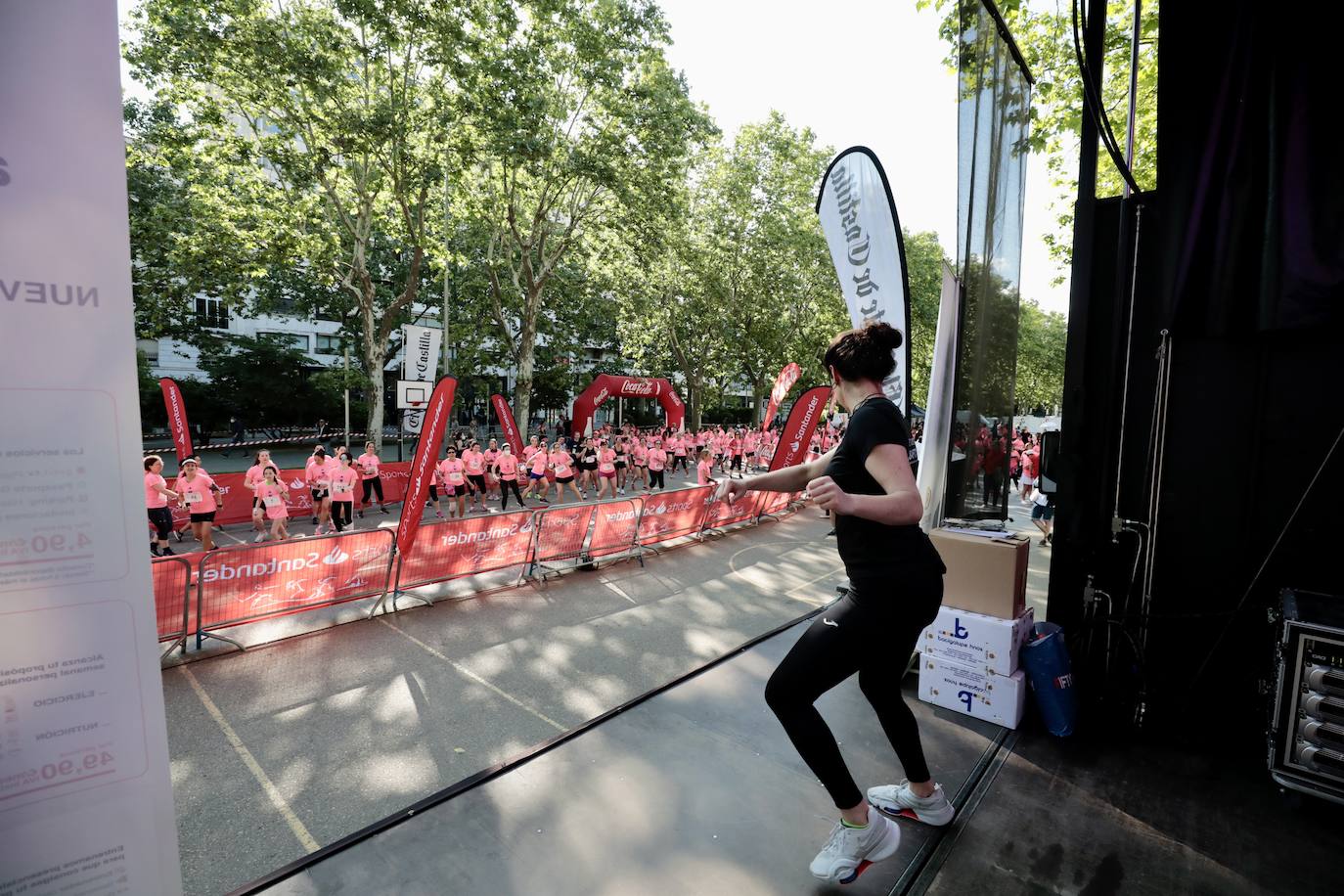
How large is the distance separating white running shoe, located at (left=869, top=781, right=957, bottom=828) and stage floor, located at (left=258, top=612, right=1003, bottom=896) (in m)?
0.07

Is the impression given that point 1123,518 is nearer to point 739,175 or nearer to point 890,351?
point 890,351

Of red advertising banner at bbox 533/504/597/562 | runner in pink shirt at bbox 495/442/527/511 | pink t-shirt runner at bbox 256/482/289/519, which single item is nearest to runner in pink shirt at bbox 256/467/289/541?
pink t-shirt runner at bbox 256/482/289/519

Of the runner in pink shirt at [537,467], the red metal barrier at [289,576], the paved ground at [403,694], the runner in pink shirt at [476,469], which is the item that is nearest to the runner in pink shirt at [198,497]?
the red metal barrier at [289,576]

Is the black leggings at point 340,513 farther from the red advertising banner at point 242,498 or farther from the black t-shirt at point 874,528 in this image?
the black t-shirt at point 874,528

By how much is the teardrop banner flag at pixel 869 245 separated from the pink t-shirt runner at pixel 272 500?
9.22 metres

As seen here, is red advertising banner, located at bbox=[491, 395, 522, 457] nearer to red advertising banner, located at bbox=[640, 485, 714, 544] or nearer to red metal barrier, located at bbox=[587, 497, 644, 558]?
red advertising banner, located at bbox=[640, 485, 714, 544]

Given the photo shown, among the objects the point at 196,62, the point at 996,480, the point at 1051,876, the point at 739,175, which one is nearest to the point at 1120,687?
the point at 996,480

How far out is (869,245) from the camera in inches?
229

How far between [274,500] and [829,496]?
10.4 metres

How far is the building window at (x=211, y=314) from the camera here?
30.3 m

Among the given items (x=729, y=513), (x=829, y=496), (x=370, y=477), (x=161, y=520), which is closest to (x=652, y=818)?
(x=829, y=496)

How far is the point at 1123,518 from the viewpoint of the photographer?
4559mm

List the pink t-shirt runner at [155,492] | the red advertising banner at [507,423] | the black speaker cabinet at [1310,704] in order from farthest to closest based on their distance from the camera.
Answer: the red advertising banner at [507,423] < the pink t-shirt runner at [155,492] < the black speaker cabinet at [1310,704]

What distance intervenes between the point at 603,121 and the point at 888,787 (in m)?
17.9
